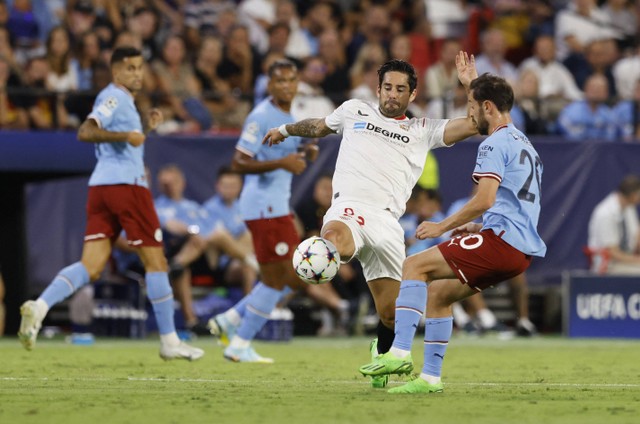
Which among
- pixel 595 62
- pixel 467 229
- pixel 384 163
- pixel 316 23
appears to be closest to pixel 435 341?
pixel 467 229

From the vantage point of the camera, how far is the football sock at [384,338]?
30.8 feet

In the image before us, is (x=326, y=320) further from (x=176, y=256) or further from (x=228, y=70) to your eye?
(x=228, y=70)

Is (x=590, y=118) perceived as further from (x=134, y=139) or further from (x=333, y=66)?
(x=134, y=139)

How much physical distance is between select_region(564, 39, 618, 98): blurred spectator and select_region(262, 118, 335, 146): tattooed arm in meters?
10.9

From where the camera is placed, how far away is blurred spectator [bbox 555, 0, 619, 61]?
67.7 ft

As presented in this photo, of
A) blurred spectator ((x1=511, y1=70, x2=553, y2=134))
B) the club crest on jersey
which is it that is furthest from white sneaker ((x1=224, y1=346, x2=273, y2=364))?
blurred spectator ((x1=511, y1=70, x2=553, y2=134))

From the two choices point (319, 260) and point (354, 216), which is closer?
point (319, 260)

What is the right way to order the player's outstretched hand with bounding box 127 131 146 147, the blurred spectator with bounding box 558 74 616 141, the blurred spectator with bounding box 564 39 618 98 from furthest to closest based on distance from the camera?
the blurred spectator with bounding box 564 39 618 98 < the blurred spectator with bounding box 558 74 616 141 < the player's outstretched hand with bounding box 127 131 146 147

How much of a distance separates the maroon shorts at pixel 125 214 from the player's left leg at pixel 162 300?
104mm

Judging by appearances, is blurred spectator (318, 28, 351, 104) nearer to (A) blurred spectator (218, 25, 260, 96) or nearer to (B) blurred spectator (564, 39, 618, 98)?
(A) blurred spectator (218, 25, 260, 96)

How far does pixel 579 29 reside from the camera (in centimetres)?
2100

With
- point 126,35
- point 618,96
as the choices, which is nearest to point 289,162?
point 126,35

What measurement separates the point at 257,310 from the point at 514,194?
379 centimetres

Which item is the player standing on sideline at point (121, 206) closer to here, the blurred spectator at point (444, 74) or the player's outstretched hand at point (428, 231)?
the player's outstretched hand at point (428, 231)
